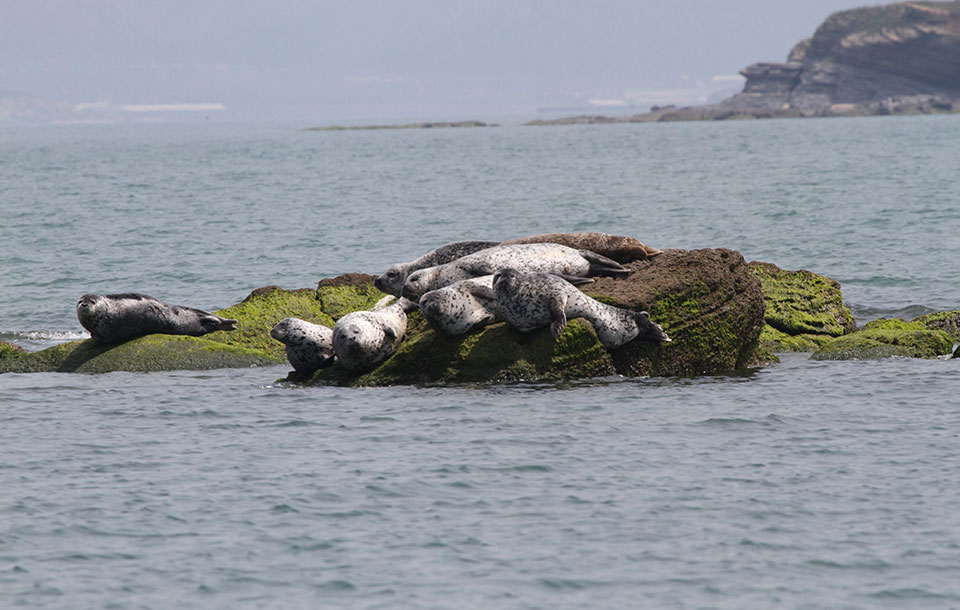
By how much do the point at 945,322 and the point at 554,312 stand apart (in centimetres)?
656

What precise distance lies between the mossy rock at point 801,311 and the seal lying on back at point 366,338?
5.07 m

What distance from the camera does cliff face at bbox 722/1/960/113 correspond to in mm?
170250

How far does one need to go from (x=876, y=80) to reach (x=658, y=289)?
175154 millimetres

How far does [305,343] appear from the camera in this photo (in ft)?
44.7

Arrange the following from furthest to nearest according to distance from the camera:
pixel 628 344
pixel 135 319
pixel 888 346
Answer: pixel 135 319 → pixel 888 346 → pixel 628 344

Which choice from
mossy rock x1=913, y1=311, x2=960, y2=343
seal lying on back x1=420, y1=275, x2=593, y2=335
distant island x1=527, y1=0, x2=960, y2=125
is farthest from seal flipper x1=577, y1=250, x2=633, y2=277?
distant island x1=527, y1=0, x2=960, y2=125

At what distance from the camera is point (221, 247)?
3341cm

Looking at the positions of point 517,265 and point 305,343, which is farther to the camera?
point 517,265

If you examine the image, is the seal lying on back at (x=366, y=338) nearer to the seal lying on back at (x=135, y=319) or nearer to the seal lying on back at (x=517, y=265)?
the seal lying on back at (x=517, y=265)

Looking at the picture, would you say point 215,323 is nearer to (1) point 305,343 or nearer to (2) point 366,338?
(1) point 305,343

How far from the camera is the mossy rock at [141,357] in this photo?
15.0 m

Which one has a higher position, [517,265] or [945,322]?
[517,265]

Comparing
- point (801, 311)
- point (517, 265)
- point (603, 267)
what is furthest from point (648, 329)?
point (801, 311)

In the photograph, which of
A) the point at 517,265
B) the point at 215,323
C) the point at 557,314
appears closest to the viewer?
the point at 557,314
